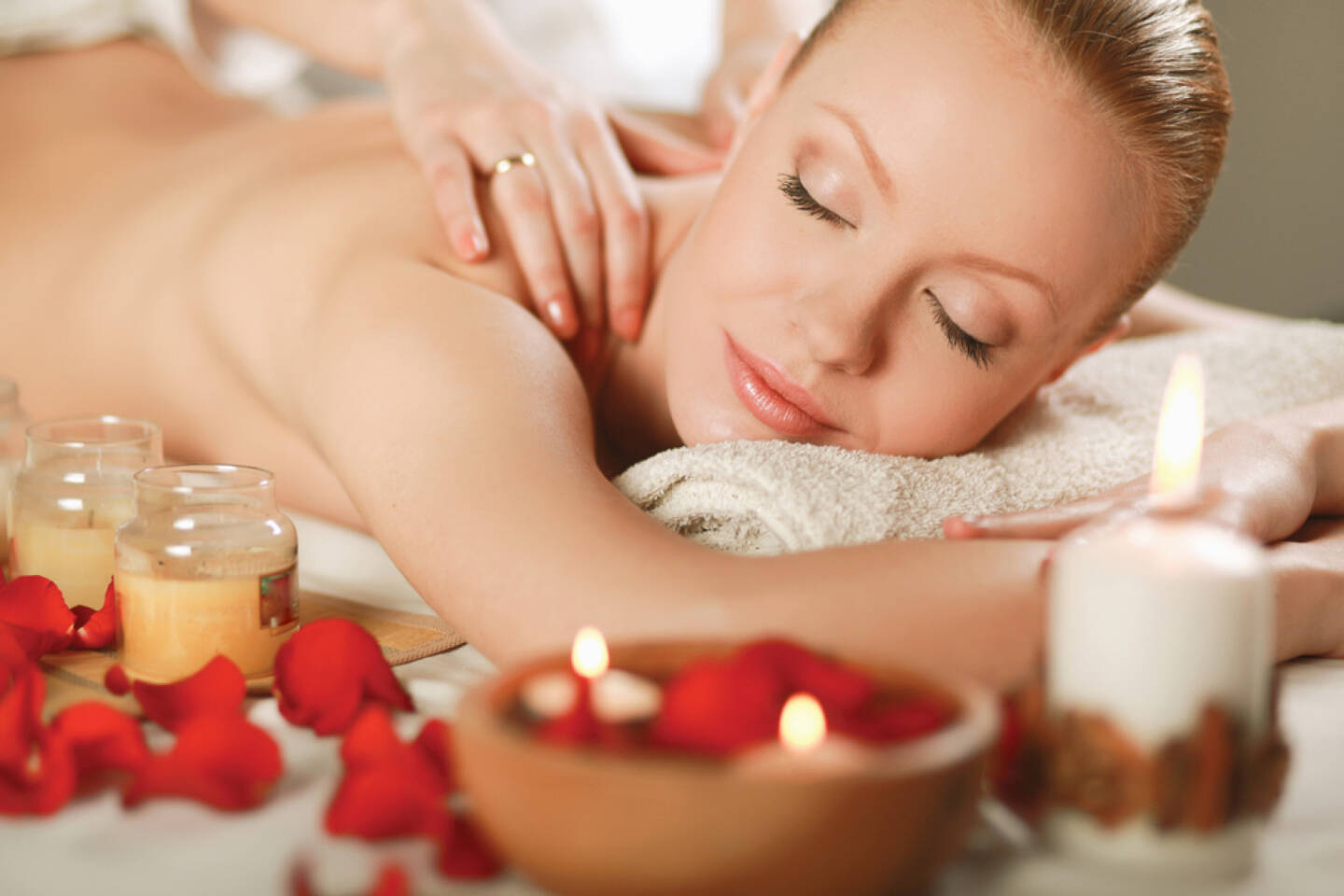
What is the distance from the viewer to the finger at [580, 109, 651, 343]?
1323 mm

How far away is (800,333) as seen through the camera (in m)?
1.08

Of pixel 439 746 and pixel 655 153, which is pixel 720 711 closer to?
pixel 439 746

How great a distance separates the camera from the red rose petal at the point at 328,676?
0.83 m

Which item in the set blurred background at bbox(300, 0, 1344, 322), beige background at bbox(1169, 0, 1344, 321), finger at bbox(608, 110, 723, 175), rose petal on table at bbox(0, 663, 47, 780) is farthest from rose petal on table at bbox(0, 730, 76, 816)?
beige background at bbox(1169, 0, 1344, 321)

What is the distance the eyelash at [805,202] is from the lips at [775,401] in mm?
138

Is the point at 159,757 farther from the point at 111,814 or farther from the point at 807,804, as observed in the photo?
the point at 807,804

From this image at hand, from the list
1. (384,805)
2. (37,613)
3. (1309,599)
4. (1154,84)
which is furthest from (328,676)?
(1154,84)

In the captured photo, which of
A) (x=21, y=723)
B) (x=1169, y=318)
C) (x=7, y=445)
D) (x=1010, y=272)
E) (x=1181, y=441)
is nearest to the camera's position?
(x=1181, y=441)

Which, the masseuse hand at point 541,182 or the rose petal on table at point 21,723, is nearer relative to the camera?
the rose petal on table at point 21,723

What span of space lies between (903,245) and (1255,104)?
217 centimetres

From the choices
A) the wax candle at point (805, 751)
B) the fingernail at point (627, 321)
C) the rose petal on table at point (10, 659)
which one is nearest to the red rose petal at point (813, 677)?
the wax candle at point (805, 751)

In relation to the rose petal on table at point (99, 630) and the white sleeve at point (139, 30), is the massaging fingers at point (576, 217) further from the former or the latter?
the white sleeve at point (139, 30)

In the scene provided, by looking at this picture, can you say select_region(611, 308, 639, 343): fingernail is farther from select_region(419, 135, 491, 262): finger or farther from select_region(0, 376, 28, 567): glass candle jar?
select_region(0, 376, 28, 567): glass candle jar

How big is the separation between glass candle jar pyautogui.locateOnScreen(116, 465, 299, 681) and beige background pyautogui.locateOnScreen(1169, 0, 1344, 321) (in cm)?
250
